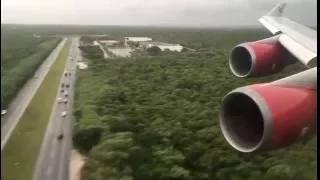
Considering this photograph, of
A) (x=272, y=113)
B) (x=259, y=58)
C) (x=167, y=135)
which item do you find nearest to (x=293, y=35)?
(x=259, y=58)

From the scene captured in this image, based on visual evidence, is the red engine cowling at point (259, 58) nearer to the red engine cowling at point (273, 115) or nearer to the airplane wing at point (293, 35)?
the airplane wing at point (293, 35)

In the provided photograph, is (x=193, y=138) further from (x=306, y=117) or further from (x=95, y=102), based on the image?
(x=306, y=117)

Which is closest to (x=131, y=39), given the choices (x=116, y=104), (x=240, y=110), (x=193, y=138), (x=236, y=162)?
(x=116, y=104)

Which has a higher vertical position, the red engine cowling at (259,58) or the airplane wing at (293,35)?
the airplane wing at (293,35)

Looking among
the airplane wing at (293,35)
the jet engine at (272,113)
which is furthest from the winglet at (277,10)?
the jet engine at (272,113)

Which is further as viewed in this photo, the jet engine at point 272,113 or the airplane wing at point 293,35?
the airplane wing at point 293,35

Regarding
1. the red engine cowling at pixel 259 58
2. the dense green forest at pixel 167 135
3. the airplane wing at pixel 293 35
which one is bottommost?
the dense green forest at pixel 167 135

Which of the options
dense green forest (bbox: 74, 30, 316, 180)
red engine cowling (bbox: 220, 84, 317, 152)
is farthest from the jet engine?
dense green forest (bbox: 74, 30, 316, 180)

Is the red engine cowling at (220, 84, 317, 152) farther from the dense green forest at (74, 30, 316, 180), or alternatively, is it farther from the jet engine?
the dense green forest at (74, 30, 316, 180)
